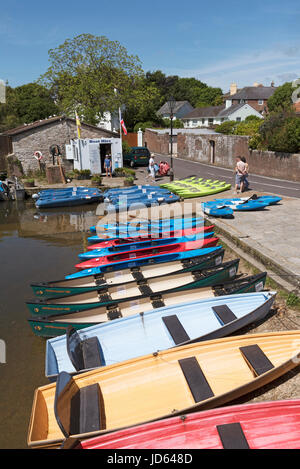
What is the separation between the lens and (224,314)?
23.5 feet

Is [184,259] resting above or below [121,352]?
above

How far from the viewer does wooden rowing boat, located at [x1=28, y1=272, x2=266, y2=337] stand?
7238mm

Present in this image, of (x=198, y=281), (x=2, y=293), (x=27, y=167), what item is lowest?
(x=2, y=293)

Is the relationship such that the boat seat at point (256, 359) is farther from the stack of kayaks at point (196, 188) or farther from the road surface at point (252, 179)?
the road surface at point (252, 179)

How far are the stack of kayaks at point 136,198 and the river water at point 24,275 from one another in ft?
4.46

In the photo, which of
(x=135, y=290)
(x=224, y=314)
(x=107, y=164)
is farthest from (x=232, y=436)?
(x=107, y=164)

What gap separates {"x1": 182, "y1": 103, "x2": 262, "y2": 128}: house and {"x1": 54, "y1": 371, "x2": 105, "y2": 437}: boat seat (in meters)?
65.0

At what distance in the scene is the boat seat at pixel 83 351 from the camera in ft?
19.4

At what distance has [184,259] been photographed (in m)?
10.0

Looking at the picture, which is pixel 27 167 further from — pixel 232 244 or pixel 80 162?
pixel 232 244

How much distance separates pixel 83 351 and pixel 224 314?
299cm

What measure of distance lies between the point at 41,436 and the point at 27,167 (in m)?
24.1

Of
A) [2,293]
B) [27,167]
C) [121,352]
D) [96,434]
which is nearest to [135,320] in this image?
[121,352]

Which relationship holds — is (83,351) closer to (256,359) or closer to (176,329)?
(176,329)
